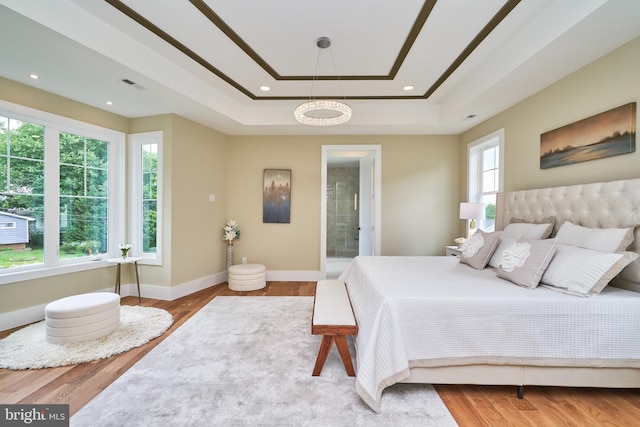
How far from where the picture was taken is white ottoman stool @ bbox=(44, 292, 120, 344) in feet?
7.54

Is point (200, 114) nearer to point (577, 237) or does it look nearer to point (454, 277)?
point (454, 277)

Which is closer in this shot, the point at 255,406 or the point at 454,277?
the point at 255,406

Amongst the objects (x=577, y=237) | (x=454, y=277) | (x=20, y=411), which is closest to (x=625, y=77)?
(x=577, y=237)

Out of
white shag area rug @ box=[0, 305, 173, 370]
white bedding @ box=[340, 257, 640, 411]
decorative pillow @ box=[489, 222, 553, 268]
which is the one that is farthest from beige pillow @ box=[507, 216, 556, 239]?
white shag area rug @ box=[0, 305, 173, 370]

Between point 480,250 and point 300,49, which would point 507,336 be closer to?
point 480,250

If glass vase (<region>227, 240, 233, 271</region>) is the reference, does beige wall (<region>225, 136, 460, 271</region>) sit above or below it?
above

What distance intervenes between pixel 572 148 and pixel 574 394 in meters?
2.04

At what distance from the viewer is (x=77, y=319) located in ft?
7.63


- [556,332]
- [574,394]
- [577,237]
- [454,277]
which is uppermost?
[577,237]

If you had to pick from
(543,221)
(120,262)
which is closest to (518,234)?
(543,221)

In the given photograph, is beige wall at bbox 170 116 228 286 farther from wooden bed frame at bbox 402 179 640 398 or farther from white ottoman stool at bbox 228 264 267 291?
wooden bed frame at bbox 402 179 640 398

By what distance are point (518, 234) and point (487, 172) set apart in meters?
1.62

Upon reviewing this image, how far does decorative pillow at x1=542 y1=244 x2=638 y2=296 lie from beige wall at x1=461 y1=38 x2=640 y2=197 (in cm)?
79

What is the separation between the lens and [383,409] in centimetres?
162
